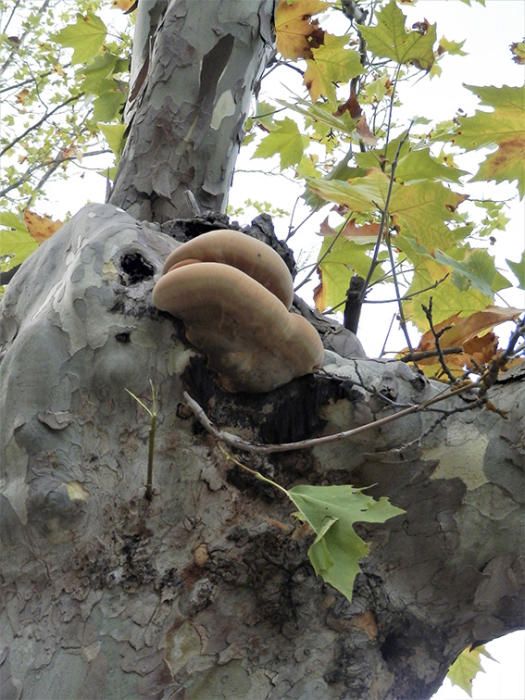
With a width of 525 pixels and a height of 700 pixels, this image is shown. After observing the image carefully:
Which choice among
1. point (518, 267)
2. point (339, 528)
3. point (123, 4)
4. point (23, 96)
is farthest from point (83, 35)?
point (23, 96)

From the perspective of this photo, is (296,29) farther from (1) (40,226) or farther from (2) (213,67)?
(1) (40,226)

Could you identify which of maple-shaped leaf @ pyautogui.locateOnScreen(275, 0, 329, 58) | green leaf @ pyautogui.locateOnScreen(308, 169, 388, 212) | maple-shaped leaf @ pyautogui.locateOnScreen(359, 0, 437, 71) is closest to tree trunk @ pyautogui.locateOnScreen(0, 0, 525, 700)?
green leaf @ pyautogui.locateOnScreen(308, 169, 388, 212)

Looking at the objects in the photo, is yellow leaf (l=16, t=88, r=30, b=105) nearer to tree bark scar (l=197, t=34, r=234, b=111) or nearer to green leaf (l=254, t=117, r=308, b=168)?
green leaf (l=254, t=117, r=308, b=168)

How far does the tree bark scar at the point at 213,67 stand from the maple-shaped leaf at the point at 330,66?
0.43 metres

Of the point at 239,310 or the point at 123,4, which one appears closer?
the point at 239,310

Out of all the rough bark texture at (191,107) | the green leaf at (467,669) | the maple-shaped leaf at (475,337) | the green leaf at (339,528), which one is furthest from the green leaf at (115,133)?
the green leaf at (467,669)

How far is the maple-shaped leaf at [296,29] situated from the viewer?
2.46 m

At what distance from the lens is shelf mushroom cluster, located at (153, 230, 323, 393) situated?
1268 mm

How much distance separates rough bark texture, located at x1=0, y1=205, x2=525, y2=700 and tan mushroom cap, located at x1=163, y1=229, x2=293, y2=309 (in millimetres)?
139

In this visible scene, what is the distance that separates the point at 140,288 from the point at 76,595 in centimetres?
60

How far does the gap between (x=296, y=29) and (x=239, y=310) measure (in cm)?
160

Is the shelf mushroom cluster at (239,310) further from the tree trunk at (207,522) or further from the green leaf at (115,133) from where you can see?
the green leaf at (115,133)

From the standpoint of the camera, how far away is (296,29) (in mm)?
2473

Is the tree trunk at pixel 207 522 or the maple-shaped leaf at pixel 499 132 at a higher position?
the maple-shaped leaf at pixel 499 132
